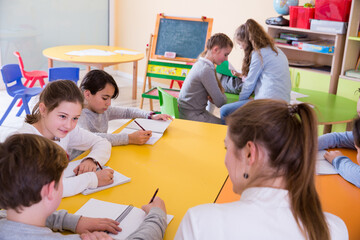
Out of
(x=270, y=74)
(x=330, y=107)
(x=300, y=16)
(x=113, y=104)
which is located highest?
(x=300, y=16)

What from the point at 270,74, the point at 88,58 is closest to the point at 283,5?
the point at 270,74

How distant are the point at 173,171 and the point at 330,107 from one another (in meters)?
1.87

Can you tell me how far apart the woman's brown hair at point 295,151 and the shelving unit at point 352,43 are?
9.56 ft

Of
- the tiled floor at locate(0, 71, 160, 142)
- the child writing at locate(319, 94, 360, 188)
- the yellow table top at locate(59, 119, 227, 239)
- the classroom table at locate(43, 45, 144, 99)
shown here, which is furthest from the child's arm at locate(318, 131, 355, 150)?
the classroom table at locate(43, 45, 144, 99)

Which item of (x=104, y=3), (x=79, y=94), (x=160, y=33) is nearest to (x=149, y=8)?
(x=104, y=3)

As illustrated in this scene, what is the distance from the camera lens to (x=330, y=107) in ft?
10.0

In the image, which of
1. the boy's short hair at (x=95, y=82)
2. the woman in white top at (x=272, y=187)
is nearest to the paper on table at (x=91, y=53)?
the boy's short hair at (x=95, y=82)

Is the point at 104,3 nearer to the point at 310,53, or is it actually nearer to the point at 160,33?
the point at 160,33

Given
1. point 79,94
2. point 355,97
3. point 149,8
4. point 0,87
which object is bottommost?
point 0,87

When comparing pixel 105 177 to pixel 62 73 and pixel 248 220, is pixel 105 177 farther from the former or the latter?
pixel 62 73

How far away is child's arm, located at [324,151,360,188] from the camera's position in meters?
1.62

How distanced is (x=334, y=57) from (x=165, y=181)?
9.07 feet

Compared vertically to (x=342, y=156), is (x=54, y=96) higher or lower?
higher

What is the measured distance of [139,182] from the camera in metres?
1.55
